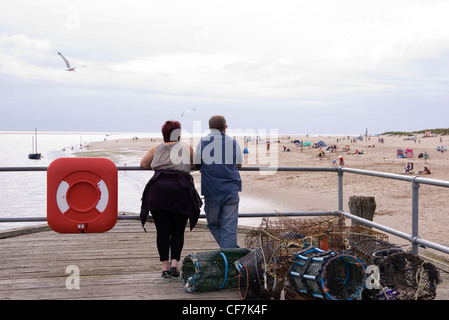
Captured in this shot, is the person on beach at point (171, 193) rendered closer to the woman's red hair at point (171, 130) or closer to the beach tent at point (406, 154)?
the woman's red hair at point (171, 130)

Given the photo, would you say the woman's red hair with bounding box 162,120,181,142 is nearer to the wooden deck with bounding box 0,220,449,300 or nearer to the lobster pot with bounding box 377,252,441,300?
the wooden deck with bounding box 0,220,449,300

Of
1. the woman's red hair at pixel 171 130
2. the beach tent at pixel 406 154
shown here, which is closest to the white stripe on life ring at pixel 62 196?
the woman's red hair at pixel 171 130

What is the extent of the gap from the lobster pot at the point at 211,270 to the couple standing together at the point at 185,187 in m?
0.25

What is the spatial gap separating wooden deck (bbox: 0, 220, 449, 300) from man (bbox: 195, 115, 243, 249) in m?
0.69

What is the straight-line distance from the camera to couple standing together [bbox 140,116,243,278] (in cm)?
401

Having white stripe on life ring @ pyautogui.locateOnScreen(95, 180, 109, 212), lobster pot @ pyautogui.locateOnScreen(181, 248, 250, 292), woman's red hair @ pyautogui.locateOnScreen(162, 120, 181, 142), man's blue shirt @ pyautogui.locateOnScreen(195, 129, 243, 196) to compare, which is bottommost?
lobster pot @ pyautogui.locateOnScreen(181, 248, 250, 292)

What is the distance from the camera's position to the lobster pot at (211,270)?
374cm

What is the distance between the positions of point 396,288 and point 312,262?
68 cm

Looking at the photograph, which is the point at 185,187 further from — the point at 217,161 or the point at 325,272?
the point at 325,272

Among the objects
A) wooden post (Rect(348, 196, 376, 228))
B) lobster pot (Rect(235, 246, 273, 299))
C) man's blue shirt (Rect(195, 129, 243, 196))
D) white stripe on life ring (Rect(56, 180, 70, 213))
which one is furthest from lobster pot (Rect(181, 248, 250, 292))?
wooden post (Rect(348, 196, 376, 228))
